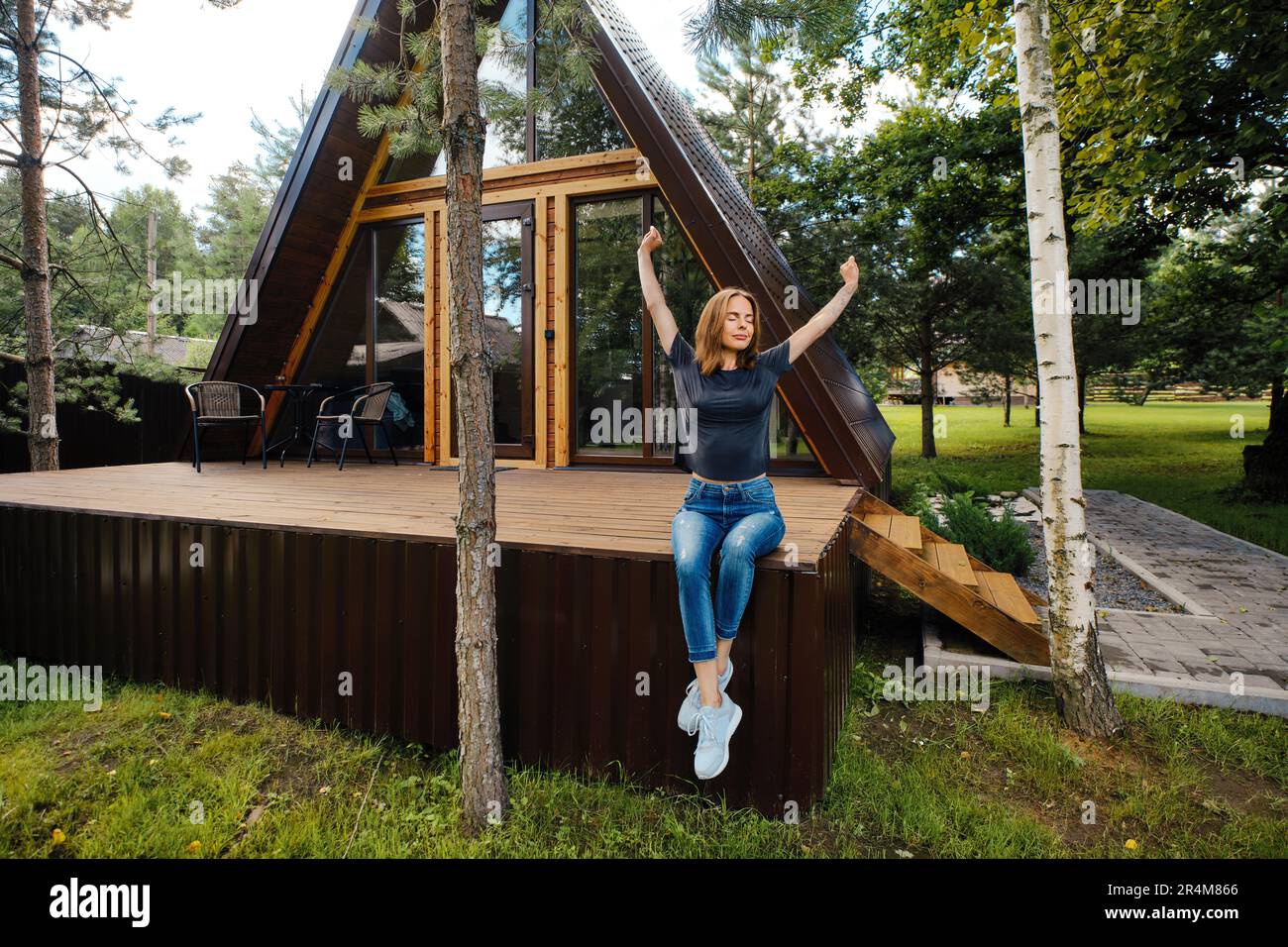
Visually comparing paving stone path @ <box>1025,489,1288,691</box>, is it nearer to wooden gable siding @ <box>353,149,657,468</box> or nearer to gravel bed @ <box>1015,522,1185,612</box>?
gravel bed @ <box>1015,522,1185,612</box>

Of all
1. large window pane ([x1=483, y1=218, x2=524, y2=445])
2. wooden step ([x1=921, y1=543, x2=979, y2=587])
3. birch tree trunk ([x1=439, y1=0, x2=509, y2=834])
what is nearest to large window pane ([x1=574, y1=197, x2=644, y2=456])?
large window pane ([x1=483, y1=218, x2=524, y2=445])

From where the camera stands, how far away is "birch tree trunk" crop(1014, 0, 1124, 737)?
2.94 metres

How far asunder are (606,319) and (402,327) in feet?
7.60

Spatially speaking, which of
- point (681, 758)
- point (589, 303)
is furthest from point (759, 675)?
point (589, 303)

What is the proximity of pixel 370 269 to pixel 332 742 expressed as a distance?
210 inches

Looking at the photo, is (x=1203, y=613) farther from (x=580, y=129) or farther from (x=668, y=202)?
Answer: (x=580, y=129)

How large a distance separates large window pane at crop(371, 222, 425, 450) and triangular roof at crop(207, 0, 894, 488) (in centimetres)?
59

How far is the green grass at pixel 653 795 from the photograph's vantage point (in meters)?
2.31

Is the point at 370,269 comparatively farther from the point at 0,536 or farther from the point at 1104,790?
the point at 1104,790

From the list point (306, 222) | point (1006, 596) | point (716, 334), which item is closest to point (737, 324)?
point (716, 334)

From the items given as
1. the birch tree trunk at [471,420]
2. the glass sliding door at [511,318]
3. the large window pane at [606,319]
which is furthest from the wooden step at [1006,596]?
the glass sliding door at [511,318]

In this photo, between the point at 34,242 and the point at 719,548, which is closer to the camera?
the point at 719,548

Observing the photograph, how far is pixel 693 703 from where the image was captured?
2.38 metres
